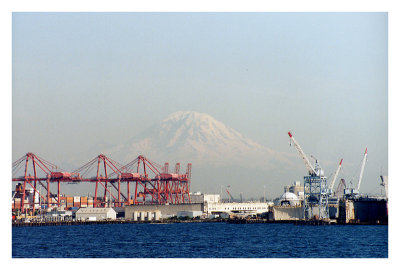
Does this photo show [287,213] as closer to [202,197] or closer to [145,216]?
[145,216]

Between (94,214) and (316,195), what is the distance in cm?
4404

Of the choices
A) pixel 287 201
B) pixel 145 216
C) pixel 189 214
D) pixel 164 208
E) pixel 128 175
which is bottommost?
pixel 145 216

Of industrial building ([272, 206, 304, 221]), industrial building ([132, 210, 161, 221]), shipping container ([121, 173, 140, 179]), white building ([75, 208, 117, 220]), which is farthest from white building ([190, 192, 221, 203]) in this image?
industrial building ([272, 206, 304, 221])

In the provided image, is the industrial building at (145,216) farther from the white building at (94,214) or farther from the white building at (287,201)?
the white building at (287,201)

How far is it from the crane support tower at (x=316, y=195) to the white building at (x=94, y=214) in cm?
3928

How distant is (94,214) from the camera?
4756 inches

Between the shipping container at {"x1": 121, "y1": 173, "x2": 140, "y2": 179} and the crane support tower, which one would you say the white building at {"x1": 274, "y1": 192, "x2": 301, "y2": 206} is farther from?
the shipping container at {"x1": 121, "y1": 173, "x2": 140, "y2": 179}

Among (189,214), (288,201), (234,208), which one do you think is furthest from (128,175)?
(288,201)

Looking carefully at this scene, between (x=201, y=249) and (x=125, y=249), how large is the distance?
6154 millimetres

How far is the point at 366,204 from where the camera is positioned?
95812 mm

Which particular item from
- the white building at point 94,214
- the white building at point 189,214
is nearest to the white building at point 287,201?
the white building at point 189,214

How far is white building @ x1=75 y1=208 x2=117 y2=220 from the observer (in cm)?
11988
